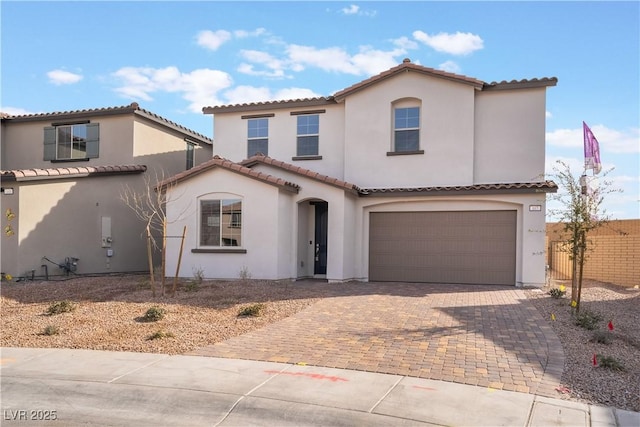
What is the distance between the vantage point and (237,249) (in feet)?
51.9

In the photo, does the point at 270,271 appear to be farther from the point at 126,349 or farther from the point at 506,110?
the point at 506,110

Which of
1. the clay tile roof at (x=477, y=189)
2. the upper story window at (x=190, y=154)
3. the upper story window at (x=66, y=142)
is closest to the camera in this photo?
the clay tile roof at (x=477, y=189)

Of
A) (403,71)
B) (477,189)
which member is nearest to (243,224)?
(477,189)

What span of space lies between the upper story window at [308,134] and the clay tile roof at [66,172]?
19.5 ft

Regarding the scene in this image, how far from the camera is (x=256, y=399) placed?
601 cm

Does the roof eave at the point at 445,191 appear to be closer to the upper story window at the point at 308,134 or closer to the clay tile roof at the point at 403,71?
the upper story window at the point at 308,134

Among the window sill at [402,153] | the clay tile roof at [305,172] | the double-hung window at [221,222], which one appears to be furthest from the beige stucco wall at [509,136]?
the double-hung window at [221,222]

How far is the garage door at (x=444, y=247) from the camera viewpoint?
16016 millimetres

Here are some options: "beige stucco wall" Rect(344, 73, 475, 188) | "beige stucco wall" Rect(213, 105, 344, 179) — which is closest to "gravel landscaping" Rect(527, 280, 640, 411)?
"beige stucco wall" Rect(344, 73, 475, 188)

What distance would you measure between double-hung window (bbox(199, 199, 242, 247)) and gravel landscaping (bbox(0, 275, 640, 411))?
1632mm

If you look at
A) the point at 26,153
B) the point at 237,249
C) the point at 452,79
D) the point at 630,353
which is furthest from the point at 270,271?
the point at 26,153

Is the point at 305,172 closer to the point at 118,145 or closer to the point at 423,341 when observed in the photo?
the point at 118,145

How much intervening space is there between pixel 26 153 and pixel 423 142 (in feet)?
51.9

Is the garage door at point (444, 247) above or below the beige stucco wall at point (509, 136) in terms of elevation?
below
